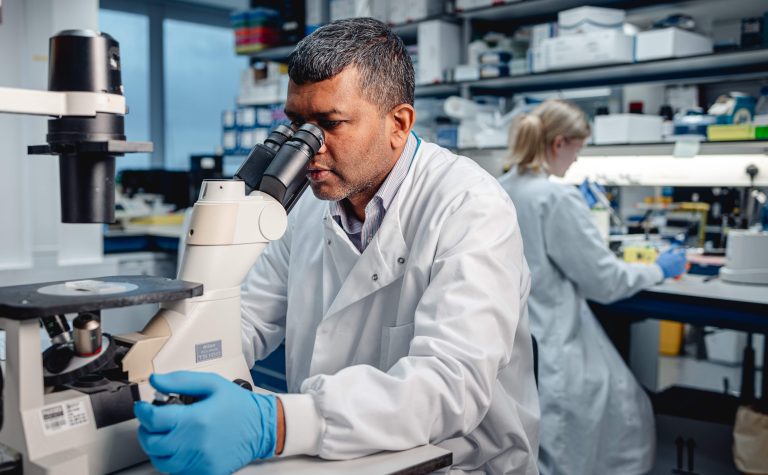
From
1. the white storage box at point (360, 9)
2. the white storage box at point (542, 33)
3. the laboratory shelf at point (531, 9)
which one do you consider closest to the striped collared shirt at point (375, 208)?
the white storage box at point (542, 33)

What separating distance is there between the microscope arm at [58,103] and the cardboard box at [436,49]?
10.0ft

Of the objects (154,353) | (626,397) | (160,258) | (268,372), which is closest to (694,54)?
(626,397)

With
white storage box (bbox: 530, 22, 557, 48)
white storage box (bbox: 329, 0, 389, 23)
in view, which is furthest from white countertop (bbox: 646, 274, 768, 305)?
white storage box (bbox: 329, 0, 389, 23)

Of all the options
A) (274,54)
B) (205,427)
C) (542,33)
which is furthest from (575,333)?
(274,54)

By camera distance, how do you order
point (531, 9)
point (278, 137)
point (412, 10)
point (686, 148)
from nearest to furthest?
point (278, 137) < point (686, 148) < point (531, 9) < point (412, 10)

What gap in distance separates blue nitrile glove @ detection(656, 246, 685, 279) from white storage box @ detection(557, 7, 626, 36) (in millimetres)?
1146

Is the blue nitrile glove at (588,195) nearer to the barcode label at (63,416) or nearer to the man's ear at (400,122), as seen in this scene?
the man's ear at (400,122)

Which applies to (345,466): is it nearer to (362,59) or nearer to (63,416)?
(63,416)

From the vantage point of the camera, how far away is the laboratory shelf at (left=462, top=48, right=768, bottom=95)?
3141mm

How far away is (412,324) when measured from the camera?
4.34 ft

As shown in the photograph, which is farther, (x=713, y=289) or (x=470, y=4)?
(x=470, y=4)

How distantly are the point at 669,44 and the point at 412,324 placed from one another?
92.4 inches

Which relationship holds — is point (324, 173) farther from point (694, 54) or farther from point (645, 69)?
point (645, 69)

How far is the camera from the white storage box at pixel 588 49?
3238 mm
